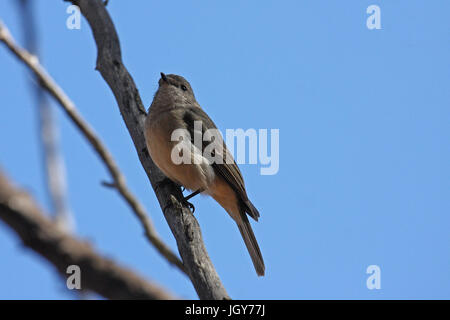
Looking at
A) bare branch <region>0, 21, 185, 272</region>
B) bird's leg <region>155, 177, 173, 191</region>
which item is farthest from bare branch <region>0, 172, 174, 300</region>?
bird's leg <region>155, 177, 173, 191</region>

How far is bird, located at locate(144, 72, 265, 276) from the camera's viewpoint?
5.95 meters

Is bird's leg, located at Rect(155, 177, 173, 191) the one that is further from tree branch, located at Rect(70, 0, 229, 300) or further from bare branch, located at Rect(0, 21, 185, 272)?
bare branch, located at Rect(0, 21, 185, 272)

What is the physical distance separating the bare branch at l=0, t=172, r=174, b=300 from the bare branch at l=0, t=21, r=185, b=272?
5.87 ft

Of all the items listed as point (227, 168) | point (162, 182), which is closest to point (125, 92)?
point (162, 182)

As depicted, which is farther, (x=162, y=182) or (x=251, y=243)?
(x=251, y=243)

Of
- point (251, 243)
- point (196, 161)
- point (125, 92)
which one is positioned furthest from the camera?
point (251, 243)

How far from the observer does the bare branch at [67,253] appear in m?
1.06

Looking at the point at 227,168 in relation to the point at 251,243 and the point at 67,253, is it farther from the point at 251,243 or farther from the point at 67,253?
the point at 67,253

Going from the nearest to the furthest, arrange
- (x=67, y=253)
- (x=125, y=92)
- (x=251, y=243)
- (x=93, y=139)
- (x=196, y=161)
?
(x=67, y=253), (x=93, y=139), (x=125, y=92), (x=196, y=161), (x=251, y=243)

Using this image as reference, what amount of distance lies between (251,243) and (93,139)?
4.01m

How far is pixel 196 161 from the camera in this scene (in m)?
6.26

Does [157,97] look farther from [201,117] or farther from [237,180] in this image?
[237,180]
